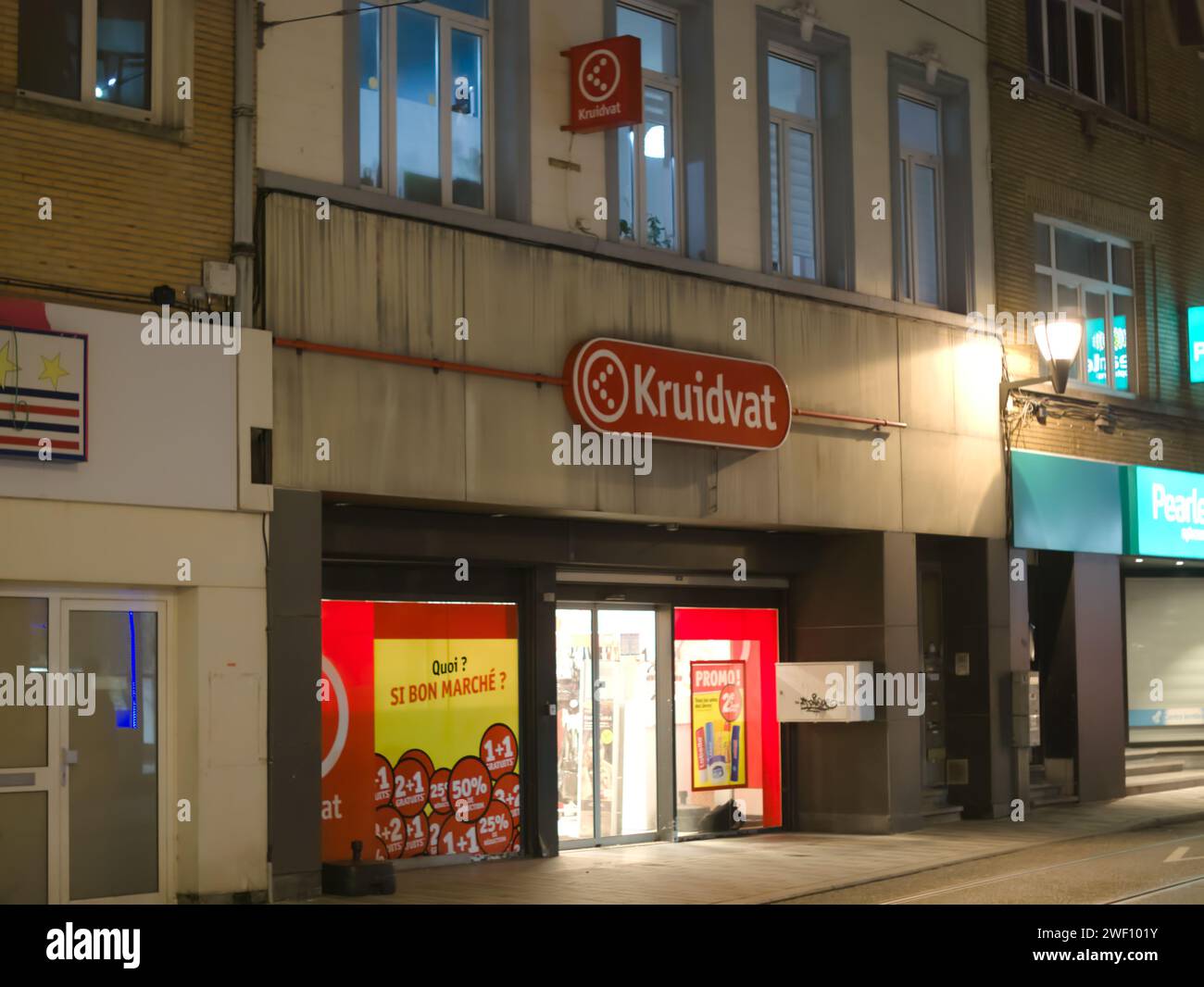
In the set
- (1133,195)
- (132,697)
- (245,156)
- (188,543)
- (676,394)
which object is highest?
(1133,195)

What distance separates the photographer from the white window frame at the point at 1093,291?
71.3 feet

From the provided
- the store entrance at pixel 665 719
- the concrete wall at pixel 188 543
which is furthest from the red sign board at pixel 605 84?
the store entrance at pixel 665 719

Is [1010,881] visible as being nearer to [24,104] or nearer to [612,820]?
[612,820]

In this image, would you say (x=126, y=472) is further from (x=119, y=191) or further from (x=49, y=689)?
(x=119, y=191)

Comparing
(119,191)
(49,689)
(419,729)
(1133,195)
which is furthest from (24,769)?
(1133,195)

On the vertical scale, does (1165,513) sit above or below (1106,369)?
below

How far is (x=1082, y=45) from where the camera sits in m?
22.7

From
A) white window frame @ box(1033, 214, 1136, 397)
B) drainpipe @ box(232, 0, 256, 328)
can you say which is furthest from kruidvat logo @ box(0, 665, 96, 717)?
white window frame @ box(1033, 214, 1136, 397)

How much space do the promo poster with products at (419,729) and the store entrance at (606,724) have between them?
2.56ft

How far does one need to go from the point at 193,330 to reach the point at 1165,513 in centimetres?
1453

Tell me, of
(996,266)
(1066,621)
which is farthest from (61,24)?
(1066,621)

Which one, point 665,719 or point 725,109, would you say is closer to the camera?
point 725,109

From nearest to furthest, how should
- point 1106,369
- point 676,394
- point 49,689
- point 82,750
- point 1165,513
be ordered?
point 49,689
point 82,750
point 676,394
point 1106,369
point 1165,513

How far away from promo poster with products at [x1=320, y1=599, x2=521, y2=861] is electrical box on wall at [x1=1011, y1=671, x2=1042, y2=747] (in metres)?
6.77
